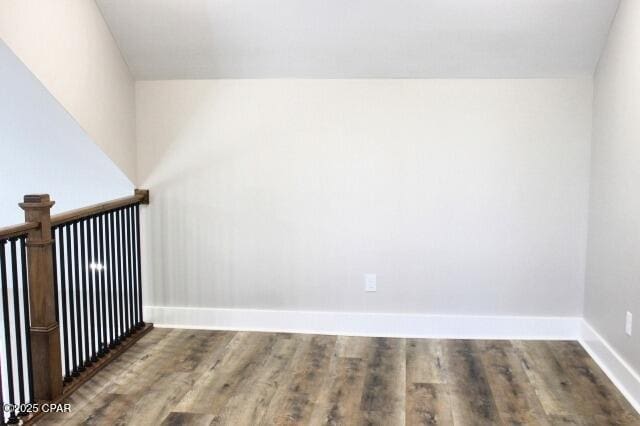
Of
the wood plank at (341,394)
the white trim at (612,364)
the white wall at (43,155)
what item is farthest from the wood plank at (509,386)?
the white wall at (43,155)

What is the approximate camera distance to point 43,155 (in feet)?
12.3

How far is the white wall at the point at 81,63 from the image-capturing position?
279cm

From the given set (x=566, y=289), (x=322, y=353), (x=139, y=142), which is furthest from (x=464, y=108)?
(x=139, y=142)

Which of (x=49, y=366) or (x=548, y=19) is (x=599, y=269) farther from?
(x=49, y=366)

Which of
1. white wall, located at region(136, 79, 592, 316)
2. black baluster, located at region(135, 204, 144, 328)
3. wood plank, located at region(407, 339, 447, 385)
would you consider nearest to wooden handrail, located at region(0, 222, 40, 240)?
black baluster, located at region(135, 204, 144, 328)

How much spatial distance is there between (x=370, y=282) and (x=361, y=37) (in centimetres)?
148

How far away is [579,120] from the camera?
3.75 m

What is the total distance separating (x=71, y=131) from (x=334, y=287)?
1.79 m

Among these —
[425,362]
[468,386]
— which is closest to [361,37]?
[425,362]

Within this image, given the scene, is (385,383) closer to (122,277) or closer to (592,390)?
(592,390)

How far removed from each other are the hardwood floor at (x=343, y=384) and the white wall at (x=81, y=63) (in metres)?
1.28

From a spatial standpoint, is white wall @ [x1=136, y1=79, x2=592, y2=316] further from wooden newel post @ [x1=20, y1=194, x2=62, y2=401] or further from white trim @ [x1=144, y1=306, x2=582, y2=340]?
wooden newel post @ [x1=20, y1=194, x2=62, y2=401]

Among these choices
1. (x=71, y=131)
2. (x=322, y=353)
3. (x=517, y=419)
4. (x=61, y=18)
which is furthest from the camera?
(x=322, y=353)

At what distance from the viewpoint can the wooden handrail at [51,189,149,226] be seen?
3006 mm
